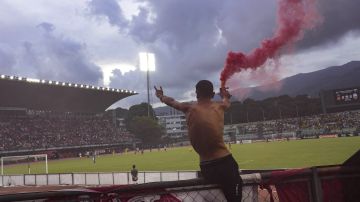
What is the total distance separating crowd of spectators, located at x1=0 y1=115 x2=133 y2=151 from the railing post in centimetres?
6761

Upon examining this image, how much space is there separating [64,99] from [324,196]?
80524 mm

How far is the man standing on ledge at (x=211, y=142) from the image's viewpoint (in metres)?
3.86

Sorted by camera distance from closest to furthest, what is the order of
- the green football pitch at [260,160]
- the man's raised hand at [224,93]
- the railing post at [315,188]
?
the railing post at [315,188] < the man's raised hand at [224,93] < the green football pitch at [260,160]

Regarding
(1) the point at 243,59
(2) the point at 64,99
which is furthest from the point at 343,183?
(2) the point at 64,99

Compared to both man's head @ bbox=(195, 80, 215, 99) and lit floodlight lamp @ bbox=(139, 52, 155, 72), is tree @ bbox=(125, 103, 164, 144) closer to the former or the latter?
lit floodlight lamp @ bbox=(139, 52, 155, 72)

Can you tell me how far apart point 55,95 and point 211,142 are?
77.5 m

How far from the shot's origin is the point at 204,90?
4.23m

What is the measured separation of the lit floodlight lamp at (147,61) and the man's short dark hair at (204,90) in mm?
60141

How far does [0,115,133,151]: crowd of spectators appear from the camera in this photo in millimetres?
70875

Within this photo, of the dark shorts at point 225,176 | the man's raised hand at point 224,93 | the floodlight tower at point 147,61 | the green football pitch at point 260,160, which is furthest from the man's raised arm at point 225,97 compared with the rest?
the floodlight tower at point 147,61

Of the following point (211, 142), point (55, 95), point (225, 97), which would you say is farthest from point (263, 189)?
point (55, 95)

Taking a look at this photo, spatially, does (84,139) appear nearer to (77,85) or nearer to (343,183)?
(77,85)

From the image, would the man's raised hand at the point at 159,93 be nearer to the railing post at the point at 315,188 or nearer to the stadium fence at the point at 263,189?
the stadium fence at the point at 263,189

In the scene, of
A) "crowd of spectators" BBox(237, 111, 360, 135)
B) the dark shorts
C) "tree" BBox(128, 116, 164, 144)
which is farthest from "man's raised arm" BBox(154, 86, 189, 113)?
"tree" BBox(128, 116, 164, 144)
